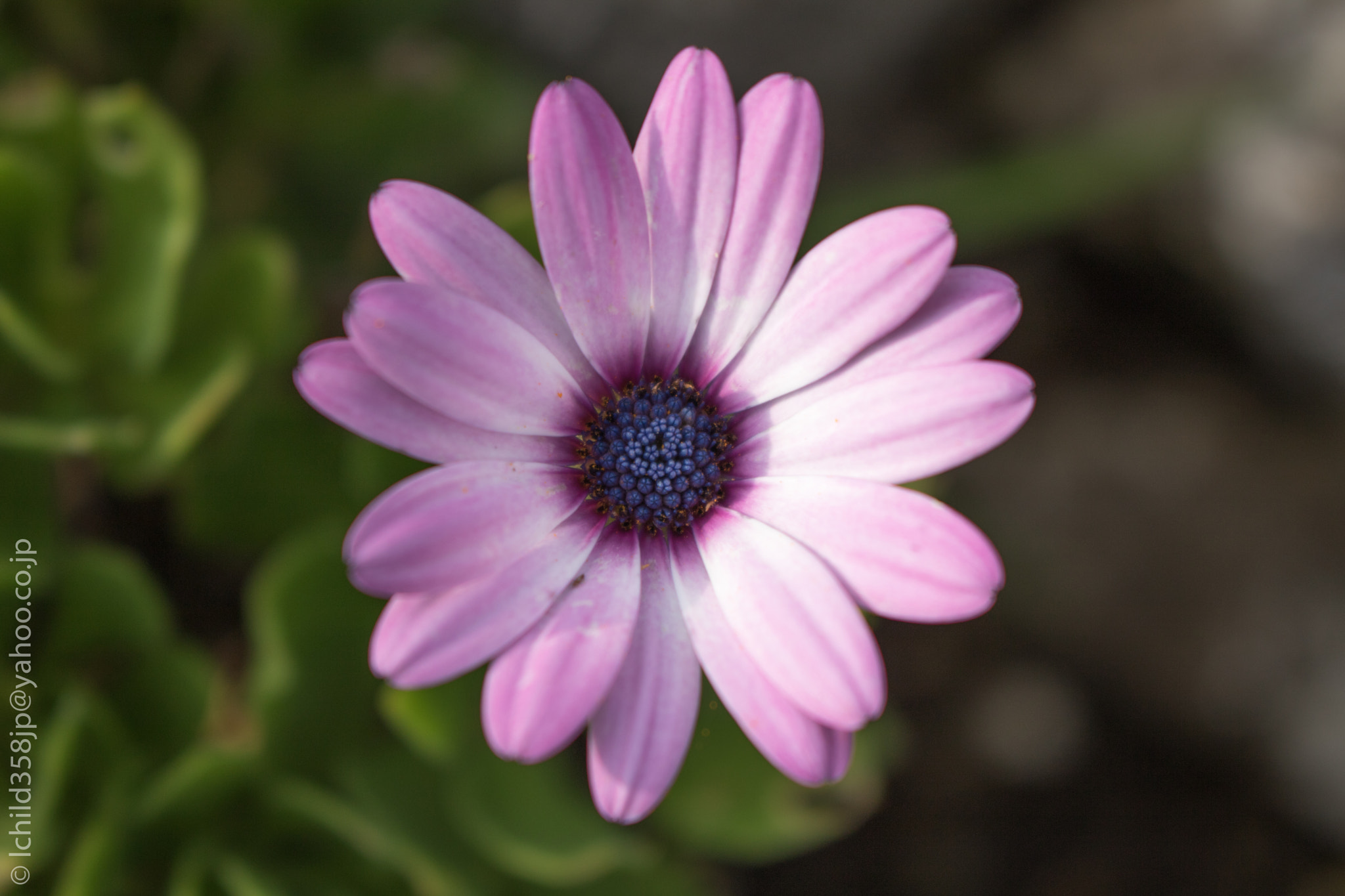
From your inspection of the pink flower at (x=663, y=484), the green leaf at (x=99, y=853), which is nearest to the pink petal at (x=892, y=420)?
the pink flower at (x=663, y=484)

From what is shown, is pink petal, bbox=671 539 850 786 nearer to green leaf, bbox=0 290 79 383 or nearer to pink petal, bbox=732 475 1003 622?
pink petal, bbox=732 475 1003 622

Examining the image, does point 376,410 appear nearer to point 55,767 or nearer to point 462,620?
point 462,620

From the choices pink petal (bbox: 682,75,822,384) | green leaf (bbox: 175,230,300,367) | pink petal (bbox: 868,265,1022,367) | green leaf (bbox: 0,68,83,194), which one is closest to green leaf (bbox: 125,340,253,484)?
green leaf (bbox: 175,230,300,367)

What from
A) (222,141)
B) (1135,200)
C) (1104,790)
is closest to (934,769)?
(1104,790)

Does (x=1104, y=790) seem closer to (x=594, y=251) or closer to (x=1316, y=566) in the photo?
(x=1316, y=566)

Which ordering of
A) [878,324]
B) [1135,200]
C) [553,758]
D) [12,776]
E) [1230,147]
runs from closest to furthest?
1. [878,324]
2. [12,776]
3. [553,758]
4. [1230,147]
5. [1135,200]

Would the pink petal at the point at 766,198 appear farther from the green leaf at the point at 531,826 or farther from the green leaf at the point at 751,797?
the green leaf at the point at 531,826

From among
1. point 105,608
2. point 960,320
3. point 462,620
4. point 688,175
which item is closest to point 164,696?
point 105,608
